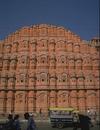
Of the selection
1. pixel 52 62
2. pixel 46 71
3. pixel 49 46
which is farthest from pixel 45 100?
pixel 49 46

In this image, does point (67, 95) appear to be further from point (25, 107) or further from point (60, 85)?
point (25, 107)

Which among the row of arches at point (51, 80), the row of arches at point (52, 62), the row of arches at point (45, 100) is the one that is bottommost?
the row of arches at point (45, 100)

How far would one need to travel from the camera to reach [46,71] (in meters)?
43.1

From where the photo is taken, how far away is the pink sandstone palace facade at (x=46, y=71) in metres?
41.9

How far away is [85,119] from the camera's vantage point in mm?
11141

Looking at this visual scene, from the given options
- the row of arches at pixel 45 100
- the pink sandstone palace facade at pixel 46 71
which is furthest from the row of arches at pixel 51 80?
the row of arches at pixel 45 100

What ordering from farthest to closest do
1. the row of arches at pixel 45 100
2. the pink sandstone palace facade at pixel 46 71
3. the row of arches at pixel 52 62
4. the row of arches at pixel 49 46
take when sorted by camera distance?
the row of arches at pixel 49 46, the row of arches at pixel 52 62, the pink sandstone palace facade at pixel 46 71, the row of arches at pixel 45 100

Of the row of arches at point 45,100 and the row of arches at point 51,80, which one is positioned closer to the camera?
the row of arches at point 45,100

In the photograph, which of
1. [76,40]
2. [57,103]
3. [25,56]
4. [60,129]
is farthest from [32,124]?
[76,40]

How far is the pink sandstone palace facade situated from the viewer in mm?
41875

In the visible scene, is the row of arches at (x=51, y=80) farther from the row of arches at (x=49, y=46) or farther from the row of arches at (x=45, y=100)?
the row of arches at (x=49, y=46)

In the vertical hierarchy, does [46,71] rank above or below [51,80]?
above

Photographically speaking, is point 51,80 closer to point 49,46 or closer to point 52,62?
point 52,62

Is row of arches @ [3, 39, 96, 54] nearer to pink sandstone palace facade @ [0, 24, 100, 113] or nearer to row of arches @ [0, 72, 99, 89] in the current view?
pink sandstone palace facade @ [0, 24, 100, 113]
